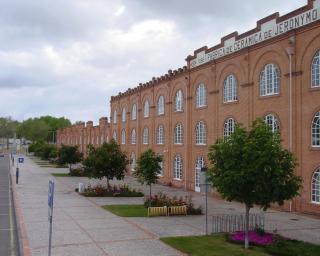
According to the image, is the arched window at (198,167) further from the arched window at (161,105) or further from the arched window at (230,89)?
the arched window at (161,105)

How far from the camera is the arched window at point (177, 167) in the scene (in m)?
43.2

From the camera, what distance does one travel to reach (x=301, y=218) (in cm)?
2484

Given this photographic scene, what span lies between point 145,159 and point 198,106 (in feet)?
34.4

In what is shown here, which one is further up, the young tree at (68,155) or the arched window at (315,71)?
A: the arched window at (315,71)

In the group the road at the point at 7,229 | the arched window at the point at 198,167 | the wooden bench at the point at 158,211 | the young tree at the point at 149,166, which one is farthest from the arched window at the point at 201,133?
the road at the point at 7,229

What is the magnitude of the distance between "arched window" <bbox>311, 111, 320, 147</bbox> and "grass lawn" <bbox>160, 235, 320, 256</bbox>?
30.9 feet

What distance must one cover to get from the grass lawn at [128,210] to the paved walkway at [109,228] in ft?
2.06

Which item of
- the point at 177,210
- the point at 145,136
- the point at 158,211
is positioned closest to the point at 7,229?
the point at 158,211

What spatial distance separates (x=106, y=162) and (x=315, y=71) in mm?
17319

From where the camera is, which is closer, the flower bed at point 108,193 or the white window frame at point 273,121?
the white window frame at point 273,121

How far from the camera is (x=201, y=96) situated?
129ft

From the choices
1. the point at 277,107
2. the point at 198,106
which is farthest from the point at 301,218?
the point at 198,106

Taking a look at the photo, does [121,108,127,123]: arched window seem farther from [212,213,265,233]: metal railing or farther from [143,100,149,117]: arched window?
[212,213,265,233]: metal railing

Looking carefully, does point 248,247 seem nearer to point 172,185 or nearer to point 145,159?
point 145,159
